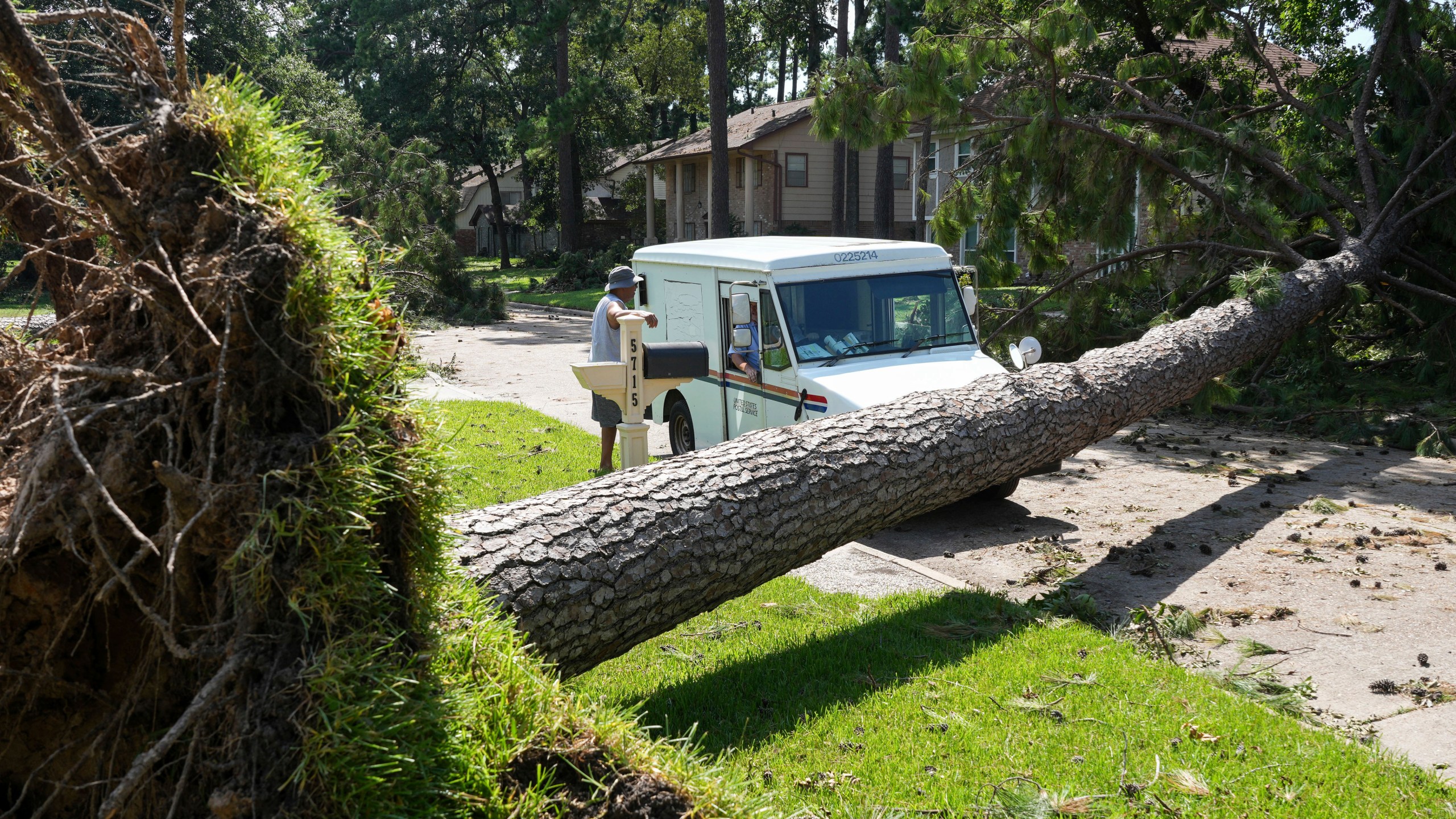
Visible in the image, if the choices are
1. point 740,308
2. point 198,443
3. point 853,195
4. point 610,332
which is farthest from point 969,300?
point 853,195

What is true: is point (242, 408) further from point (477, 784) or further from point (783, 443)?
point (783, 443)

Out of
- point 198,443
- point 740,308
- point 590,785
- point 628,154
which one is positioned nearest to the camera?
point 198,443

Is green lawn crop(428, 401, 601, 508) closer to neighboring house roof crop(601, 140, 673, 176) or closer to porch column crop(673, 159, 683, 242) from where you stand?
porch column crop(673, 159, 683, 242)

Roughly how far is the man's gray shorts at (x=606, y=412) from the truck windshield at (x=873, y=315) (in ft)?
5.15

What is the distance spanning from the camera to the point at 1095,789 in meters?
3.94

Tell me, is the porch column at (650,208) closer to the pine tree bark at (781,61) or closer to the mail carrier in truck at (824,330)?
the pine tree bark at (781,61)

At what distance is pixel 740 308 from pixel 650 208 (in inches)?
1375

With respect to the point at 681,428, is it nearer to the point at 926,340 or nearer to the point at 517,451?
the point at 517,451

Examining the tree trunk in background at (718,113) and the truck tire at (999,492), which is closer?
the truck tire at (999,492)

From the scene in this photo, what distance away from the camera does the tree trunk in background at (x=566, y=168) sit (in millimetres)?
36219

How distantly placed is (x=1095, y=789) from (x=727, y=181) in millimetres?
25266

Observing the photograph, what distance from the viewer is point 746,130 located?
39750 mm

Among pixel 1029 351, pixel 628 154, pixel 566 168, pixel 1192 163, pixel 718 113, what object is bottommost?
pixel 1029 351

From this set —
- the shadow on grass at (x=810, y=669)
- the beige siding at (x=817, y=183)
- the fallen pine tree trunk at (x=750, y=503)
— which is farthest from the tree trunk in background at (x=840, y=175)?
the shadow on grass at (x=810, y=669)
